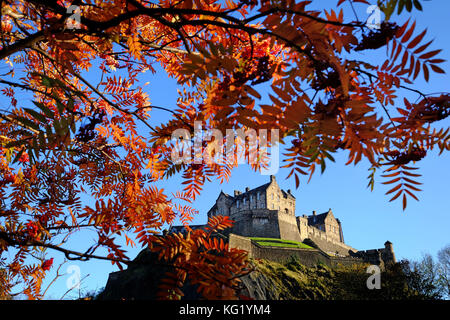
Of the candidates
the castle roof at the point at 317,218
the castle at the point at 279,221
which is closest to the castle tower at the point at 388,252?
the castle at the point at 279,221

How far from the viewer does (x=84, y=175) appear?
3809 millimetres

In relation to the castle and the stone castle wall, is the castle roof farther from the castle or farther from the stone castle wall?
the stone castle wall

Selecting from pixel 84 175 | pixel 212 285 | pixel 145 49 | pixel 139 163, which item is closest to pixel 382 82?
pixel 212 285

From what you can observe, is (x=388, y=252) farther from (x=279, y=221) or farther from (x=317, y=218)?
(x=317, y=218)

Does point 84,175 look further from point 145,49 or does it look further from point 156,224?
point 156,224

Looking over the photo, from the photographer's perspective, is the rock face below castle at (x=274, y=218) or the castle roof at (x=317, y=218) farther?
the castle roof at (x=317, y=218)

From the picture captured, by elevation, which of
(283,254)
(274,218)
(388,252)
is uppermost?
(274,218)

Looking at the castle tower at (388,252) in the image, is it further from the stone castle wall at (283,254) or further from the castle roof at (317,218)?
the castle roof at (317,218)

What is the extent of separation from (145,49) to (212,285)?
2646mm

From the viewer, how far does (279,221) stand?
1553 inches

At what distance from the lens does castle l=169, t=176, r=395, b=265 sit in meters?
38.3

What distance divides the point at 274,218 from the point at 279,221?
82 centimetres

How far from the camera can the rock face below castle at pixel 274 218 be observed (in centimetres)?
3953

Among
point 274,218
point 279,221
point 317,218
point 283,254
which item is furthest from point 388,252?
point 317,218
